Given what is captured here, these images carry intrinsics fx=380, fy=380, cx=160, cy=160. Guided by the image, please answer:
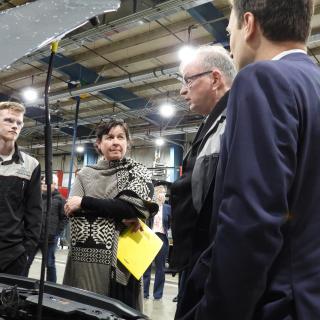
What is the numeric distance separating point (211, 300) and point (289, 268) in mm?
141

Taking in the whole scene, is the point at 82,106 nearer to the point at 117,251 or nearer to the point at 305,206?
the point at 117,251

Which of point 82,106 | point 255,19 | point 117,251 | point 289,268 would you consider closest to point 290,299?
point 289,268

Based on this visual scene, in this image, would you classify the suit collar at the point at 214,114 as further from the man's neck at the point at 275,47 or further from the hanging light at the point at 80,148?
the hanging light at the point at 80,148

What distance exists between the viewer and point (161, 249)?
211 inches

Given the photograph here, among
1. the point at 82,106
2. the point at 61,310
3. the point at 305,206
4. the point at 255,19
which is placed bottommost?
the point at 61,310

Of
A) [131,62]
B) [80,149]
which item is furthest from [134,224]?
[80,149]

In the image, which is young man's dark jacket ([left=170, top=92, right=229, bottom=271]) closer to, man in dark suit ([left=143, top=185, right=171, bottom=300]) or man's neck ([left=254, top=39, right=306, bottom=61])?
man's neck ([left=254, top=39, right=306, bottom=61])

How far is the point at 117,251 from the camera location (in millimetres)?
1640

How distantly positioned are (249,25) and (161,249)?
15.8 feet

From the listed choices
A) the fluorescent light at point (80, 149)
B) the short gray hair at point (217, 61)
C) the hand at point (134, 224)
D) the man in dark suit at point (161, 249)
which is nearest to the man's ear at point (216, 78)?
the short gray hair at point (217, 61)

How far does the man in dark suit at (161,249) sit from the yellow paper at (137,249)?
2.81 meters

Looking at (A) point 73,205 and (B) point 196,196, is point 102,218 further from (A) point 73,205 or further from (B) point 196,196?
(B) point 196,196

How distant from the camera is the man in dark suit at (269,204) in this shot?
2.00 feet

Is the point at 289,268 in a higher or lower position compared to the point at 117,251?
higher
